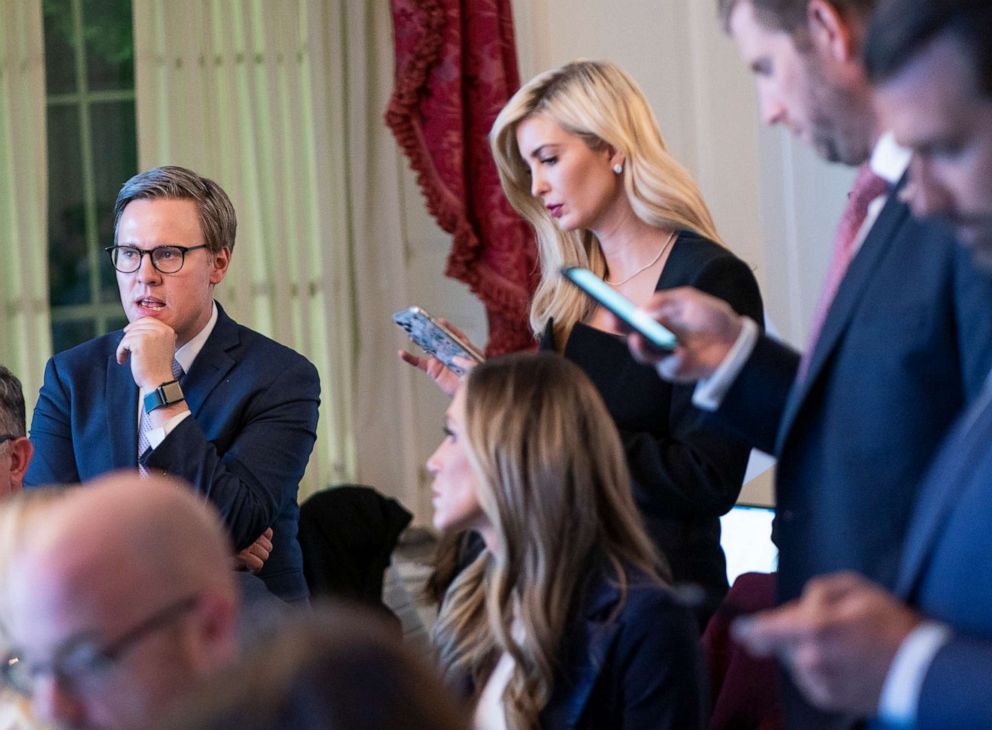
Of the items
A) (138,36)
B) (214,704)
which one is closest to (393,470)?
(138,36)

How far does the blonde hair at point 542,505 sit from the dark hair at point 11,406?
0.97 m

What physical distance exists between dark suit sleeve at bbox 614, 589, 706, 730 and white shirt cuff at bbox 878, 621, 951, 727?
0.82m

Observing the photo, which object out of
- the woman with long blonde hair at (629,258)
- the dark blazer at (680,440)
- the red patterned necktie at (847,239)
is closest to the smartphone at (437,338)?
the woman with long blonde hair at (629,258)

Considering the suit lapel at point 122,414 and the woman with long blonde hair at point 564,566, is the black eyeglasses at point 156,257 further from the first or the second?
the woman with long blonde hair at point 564,566

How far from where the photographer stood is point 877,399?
1.48 m

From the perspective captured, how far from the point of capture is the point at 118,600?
3.65 feet

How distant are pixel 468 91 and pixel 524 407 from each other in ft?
9.69

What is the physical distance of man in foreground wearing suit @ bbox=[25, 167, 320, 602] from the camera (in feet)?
8.57

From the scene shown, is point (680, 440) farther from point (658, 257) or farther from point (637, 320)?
point (637, 320)

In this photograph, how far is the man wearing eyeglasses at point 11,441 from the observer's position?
97.4 inches

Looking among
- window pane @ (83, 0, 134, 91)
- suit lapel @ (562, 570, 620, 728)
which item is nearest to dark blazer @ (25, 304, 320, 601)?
suit lapel @ (562, 570, 620, 728)

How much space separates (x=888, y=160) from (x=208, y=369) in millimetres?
1513

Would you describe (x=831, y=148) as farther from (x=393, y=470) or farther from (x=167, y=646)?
(x=393, y=470)

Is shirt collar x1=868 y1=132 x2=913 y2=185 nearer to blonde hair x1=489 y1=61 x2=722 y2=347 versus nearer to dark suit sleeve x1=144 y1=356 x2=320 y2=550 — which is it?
blonde hair x1=489 y1=61 x2=722 y2=347
